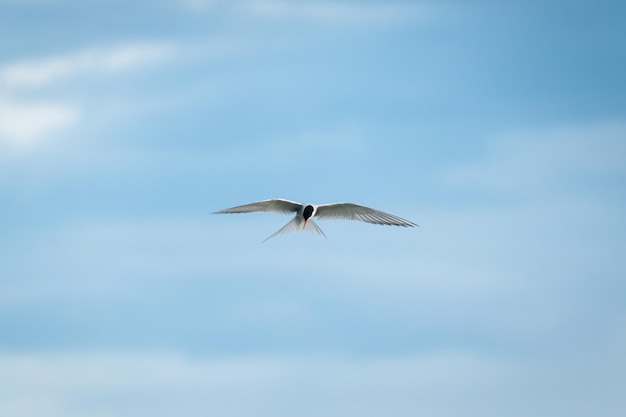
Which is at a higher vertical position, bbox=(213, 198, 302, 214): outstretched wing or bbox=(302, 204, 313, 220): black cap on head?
bbox=(213, 198, 302, 214): outstretched wing

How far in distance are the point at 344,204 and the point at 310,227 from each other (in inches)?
71.3

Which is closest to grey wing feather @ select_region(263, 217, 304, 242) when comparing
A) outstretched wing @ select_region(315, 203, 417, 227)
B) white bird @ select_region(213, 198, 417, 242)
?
white bird @ select_region(213, 198, 417, 242)

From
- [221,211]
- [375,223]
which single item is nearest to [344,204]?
[375,223]

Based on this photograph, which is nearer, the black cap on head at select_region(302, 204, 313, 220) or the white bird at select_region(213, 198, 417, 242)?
the white bird at select_region(213, 198, 417, 242)

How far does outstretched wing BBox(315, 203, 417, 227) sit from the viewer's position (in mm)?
25311

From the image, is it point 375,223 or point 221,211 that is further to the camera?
point 375,223

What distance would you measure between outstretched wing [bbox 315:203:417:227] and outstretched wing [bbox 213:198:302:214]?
3.19ft

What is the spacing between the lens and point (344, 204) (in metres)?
25.3

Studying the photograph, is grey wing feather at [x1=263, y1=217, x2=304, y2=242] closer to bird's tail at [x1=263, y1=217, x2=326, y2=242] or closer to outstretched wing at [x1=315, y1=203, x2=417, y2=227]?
bird's tail at [x1=263, y1=217, x2=326, y2=242]

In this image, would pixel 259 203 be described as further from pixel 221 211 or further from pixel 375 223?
pixel 375 223

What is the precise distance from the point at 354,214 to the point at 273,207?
308 cm

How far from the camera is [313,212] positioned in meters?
24.8

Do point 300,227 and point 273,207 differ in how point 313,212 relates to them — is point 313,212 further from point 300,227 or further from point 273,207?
point 273,207

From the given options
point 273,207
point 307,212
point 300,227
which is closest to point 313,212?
point 307,212
